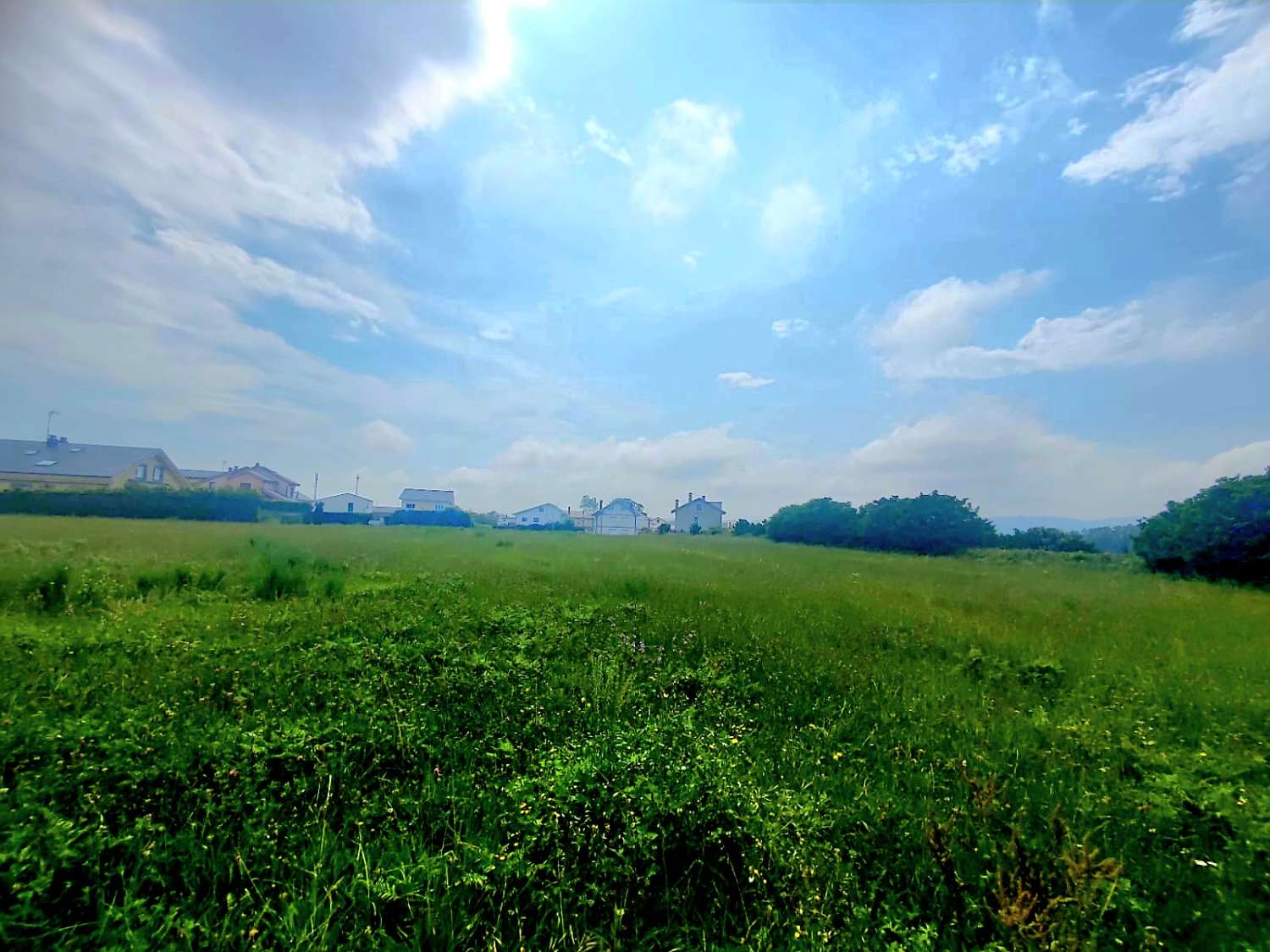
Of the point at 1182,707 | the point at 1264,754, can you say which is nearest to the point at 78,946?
the point at 1264,754

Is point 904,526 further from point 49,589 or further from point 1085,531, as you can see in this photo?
point 49,589

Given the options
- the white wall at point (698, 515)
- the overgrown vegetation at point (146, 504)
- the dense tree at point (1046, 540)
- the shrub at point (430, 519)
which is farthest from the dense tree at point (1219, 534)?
the white wall at point (698, 515)

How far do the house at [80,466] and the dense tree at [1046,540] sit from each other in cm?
4019

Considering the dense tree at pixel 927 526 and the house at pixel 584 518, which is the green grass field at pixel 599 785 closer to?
the dense tree at pixel 927 526

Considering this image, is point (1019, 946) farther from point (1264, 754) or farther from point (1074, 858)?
point (1264, 754)

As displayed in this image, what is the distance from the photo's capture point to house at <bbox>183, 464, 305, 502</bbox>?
17.4 m

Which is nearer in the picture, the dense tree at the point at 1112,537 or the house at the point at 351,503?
the dense tree at the point at 1112,537

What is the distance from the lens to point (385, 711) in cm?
362

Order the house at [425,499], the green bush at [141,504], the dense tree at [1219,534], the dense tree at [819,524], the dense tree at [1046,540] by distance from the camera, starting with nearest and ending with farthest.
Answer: the green bush at [141,504], the dense tree at [1219,534], the dense tree at [1046,540], the dense tree at [819,524], the house at [425,499]

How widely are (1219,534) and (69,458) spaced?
3438 centimetres

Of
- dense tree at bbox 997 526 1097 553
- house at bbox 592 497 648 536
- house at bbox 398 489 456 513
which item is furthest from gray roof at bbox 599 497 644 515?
dense tree at bbox 997 526 1097 553

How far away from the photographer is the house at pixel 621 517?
7200 cm

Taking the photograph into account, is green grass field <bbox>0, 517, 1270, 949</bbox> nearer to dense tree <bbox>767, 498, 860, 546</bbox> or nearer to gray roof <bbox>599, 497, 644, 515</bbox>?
dense tree <bbox>767, 498, 860, 546</bbox>

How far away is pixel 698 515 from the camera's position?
242 feet
